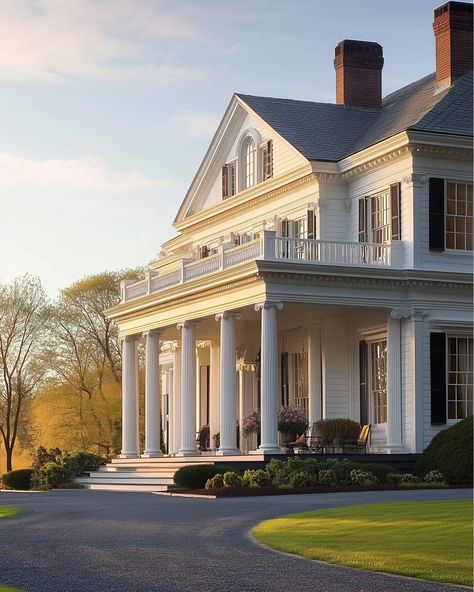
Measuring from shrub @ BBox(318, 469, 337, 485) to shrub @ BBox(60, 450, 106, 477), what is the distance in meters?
12.4

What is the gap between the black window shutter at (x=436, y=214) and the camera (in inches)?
1404

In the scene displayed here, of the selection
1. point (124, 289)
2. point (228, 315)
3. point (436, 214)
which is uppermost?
point (436, 214)

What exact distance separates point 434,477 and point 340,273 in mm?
6276

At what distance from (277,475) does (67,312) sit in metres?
43.1

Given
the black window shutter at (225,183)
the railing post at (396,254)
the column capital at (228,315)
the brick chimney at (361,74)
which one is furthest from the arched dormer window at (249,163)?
the railing post at (396,254)

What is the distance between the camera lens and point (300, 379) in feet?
132

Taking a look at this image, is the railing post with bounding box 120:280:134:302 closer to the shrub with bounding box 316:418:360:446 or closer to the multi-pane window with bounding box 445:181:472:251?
the shrub with bounding box 316:418:360:446

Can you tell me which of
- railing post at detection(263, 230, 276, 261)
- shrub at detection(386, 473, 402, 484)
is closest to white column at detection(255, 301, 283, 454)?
railing post at detection(263, 230, 276, 261)

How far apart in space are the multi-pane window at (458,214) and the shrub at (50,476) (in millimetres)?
14145

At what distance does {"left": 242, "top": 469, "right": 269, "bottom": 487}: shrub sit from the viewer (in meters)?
30.2

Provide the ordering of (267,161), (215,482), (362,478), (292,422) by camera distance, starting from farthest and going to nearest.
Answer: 1. (267,161)
2. (292,422)
3. (215,482)
4. (362,478)

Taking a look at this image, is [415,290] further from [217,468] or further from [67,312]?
[67,312]

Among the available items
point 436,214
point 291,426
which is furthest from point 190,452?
point 436,214

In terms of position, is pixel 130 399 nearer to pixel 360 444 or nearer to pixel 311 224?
pixel 311 224
